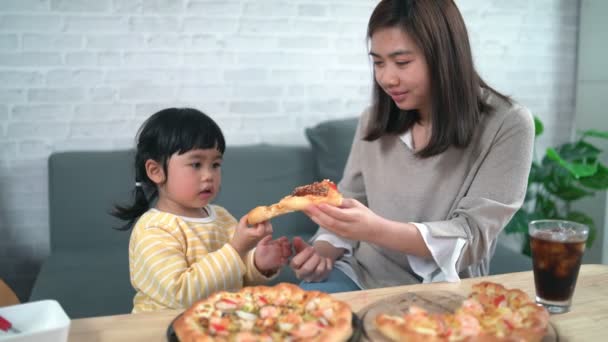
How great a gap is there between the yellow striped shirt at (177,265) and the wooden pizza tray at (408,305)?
0.37m

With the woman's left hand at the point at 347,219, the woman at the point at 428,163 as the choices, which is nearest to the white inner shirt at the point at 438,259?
the woman at the point at 428,163

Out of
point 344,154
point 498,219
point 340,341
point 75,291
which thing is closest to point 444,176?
point 498,219

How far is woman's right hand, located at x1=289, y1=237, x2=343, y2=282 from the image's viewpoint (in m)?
→ 1.55

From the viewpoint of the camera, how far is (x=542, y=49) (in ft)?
11.0

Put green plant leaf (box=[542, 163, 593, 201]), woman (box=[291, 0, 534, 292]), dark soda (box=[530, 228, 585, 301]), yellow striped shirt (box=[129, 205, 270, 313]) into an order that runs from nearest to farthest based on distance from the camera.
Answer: dark soda (box=[530, 228, 585, 301]) → yellow striped shirt (box=[129, 205, 270, 313]) → woman (box=[291, 0, 534, 292]) → green plant leaf (box=[542, 163, 593, 201])

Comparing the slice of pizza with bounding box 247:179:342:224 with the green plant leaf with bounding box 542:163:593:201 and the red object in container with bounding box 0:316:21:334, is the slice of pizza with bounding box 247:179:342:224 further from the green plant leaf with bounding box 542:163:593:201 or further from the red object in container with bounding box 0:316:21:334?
the green plant leaf with bounding box 542:163:593:201

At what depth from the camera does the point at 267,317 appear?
3.13ft

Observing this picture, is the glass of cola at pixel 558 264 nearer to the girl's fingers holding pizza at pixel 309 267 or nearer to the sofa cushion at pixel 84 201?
the girl's fingers holding pizza at pixel 309 267

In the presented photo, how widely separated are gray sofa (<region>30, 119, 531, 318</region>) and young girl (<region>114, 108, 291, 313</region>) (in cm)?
74

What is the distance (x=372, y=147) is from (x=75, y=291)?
117cm

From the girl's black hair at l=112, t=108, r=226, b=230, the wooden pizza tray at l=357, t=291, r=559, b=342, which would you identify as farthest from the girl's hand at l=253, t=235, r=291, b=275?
the wooden pizza tray at l=357, t=291, r=559, b=342

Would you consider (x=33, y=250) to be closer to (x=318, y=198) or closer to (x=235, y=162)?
(x=235, y=162)

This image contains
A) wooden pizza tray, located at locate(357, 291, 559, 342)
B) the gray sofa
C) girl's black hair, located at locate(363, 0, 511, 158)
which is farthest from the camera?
the gray sofa

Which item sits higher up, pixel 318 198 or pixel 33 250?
pixel 318 198
